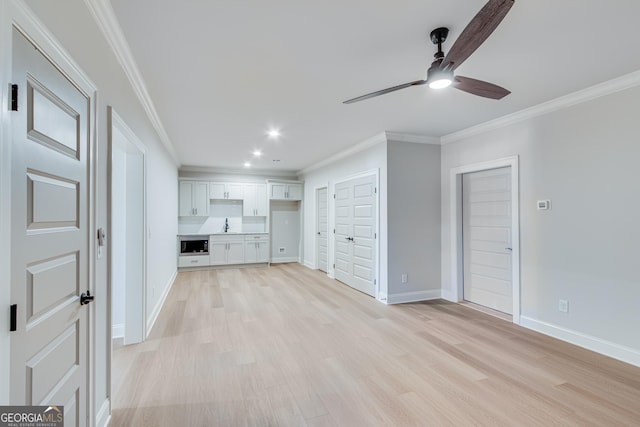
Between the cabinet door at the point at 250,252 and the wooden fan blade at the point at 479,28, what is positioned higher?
the wooden fan blade at the point at 479,28

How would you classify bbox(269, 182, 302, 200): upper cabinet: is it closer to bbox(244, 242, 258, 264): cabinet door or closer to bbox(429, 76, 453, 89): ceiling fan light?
bbox(244, 242, 258, 264): cabinet door

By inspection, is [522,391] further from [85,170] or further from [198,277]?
→ [198,277]

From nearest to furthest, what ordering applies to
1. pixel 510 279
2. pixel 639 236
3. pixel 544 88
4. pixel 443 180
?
1. pixel 639 236
2. pixel 544 88
3. pixel 510 279
4. pixel 443 180

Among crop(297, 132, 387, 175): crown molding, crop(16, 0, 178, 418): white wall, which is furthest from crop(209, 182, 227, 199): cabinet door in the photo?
crop(16, 0, 178, 418): white wall

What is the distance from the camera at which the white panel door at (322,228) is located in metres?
6.67

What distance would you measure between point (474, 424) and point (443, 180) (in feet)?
11.5

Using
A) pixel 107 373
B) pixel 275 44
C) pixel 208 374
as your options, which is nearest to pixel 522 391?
pixel 208 374

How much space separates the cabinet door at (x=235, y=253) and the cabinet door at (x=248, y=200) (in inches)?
36.1

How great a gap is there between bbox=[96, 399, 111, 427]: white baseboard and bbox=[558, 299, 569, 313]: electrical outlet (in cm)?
418

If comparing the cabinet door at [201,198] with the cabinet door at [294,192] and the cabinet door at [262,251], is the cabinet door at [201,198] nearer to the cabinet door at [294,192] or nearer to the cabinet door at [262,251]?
the cabinet door at [262,251]

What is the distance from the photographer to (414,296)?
4.46 m

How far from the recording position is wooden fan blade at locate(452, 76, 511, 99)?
208 cm

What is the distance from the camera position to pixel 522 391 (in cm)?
215

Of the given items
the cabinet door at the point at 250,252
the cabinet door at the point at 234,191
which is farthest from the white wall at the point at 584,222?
the cabinet door at the point at 234,191
